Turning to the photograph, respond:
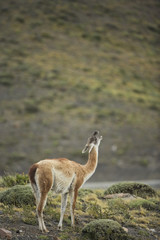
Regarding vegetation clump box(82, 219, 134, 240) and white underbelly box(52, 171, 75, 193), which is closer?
white underbelly box(52, 171, 75, 193)

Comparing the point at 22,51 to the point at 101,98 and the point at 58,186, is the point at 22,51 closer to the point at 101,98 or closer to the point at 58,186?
the point at 101,98

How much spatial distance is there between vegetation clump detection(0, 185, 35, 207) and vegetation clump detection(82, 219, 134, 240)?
2.17 meters

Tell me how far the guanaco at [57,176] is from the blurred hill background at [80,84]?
2463 cm

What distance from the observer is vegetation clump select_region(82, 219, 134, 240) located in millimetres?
8078

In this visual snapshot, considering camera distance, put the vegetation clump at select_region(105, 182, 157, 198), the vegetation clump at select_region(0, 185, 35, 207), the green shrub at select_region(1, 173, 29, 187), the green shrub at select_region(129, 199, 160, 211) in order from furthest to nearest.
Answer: the vegetation clump at select_region(105, 182, 157, 198)
the green shrub at select_region(1, 173, 29, 187)
the green shrub at select_region(129, 199, 160, 211)
the vegetation clump at select_region(0, 185, 35, 207)

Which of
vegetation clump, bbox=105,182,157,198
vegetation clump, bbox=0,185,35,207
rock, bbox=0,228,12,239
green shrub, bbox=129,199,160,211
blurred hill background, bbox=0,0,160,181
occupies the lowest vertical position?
blurred hill background, bbox=0,0,160,181

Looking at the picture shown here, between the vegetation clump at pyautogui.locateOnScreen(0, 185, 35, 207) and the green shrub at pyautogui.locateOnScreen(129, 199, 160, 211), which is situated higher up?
the vegetation clump at pyautogui.locateOnScreen(0, 185, 35, 207)

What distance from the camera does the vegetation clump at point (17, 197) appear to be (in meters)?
9.66

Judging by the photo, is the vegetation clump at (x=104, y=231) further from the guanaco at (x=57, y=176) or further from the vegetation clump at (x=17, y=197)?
the vegetation clump at (x=17, y=197)

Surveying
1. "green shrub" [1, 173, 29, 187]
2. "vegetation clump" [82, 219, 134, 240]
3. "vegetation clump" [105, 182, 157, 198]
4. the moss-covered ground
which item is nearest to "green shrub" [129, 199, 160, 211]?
the moss-covered ground

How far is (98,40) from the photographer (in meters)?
65.9

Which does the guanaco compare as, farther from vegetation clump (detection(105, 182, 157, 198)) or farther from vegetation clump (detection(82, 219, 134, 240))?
vegetation clump (detection(105, 182, 157, 198))

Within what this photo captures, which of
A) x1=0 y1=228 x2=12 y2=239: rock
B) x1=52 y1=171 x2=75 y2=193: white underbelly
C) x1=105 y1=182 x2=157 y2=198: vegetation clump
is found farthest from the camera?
x1=105 y1=182 x2=157 y2=198: vegetation clump

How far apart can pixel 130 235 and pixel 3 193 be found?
368cm
